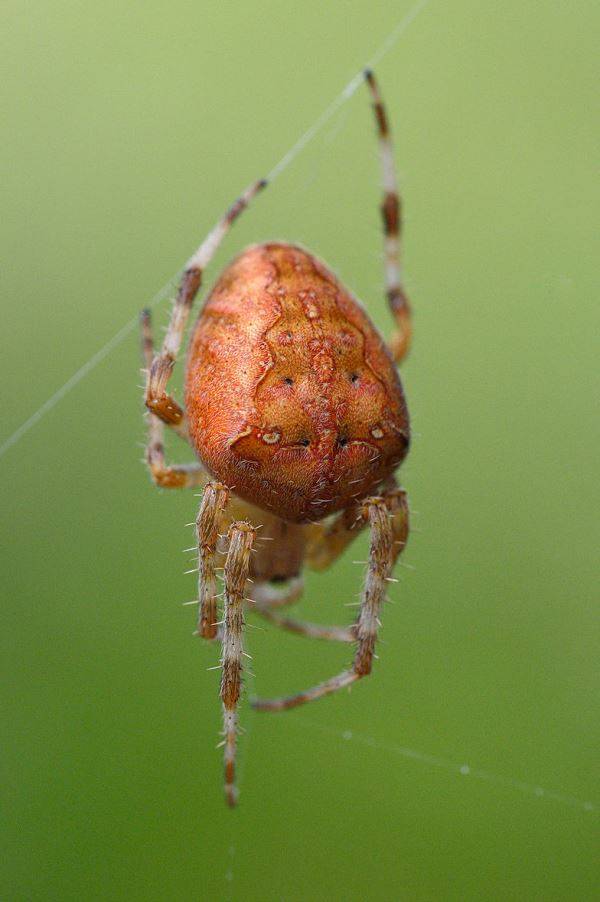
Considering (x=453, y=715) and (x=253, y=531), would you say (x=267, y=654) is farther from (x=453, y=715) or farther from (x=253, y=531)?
(x=253, y=531)

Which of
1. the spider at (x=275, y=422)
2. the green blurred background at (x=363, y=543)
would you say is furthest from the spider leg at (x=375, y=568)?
the green blurred background at (x=363, y=543)

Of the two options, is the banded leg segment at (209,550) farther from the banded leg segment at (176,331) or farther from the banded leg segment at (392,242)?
the banded leg segment at (392,242)

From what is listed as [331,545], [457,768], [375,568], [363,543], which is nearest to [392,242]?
[331,545]

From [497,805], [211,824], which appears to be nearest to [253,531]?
[211,824]

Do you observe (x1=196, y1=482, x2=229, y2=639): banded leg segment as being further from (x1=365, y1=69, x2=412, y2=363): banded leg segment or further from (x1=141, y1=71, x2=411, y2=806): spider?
(x1=365, y1=69, x2=412, y2=363): banded leg segment

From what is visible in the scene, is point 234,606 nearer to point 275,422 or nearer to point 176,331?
point 275,422

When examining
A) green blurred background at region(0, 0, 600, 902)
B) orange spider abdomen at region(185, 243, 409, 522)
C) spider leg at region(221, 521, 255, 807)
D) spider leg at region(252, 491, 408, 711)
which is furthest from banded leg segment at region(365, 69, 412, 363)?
green blurred background at region(0, 0, 600, 902)
